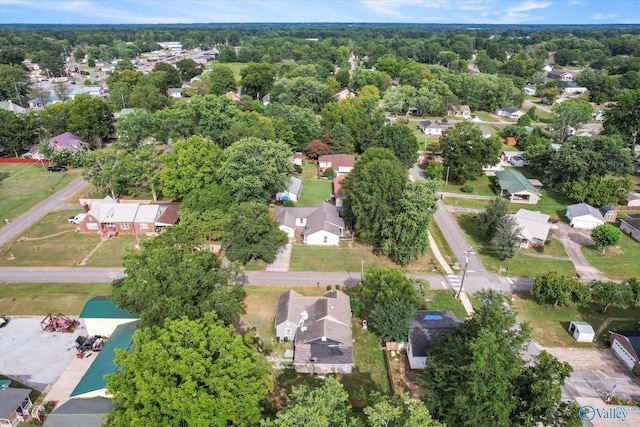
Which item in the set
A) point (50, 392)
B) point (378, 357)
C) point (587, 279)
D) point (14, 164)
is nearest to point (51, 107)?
point (14, 164)

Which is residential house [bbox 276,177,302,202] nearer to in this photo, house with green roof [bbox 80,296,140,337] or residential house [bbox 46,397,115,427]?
house with green roof [bbox 80,296,140,337]

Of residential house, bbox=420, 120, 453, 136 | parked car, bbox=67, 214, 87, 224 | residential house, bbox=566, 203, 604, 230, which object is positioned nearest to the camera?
parked car, bbox=67, 214, 87, 224

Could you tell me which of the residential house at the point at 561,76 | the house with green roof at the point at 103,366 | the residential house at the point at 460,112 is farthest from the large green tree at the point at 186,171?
the residential house at the point at 561,76

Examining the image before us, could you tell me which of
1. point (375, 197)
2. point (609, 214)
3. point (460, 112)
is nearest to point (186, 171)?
point (375, 197)

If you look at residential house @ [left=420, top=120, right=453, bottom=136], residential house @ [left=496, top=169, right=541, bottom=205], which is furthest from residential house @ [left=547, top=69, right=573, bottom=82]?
residential house @ [left=496, top=169, right=541, bottom=205]

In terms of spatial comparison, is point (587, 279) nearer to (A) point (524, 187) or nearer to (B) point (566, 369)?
(A) point (524, 187)
